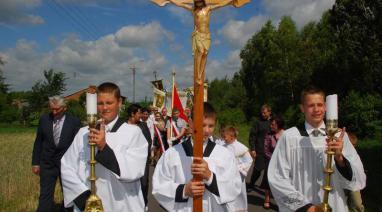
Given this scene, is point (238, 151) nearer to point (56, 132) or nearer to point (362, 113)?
point (56, 132)

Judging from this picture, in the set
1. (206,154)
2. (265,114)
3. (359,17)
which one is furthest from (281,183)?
(359,17)

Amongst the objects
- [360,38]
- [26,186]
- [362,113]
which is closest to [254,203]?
[26,186]

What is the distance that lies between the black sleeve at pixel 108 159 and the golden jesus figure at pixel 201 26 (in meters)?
1.09

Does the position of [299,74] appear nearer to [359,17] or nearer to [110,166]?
[359,17]

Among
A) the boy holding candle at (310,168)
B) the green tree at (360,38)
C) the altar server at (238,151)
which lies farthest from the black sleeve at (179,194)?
the green tree at (360,38)

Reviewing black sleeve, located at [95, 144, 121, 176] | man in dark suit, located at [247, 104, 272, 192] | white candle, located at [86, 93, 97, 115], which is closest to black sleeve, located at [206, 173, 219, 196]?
black sleeve, located at [95, 144, 121, 176]

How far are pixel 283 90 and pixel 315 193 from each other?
112 feet

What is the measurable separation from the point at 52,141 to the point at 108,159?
3.47 m

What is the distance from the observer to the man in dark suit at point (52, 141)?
688 centimetres

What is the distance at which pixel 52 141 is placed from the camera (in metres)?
6.95

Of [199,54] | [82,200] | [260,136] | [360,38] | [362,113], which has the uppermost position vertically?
[360,38]

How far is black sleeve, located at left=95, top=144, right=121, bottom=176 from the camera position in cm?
382

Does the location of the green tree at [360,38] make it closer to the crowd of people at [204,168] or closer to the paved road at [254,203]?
the paved road at [254,203]

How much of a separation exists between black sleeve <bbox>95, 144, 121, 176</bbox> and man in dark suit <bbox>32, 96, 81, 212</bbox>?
330 centimetres
